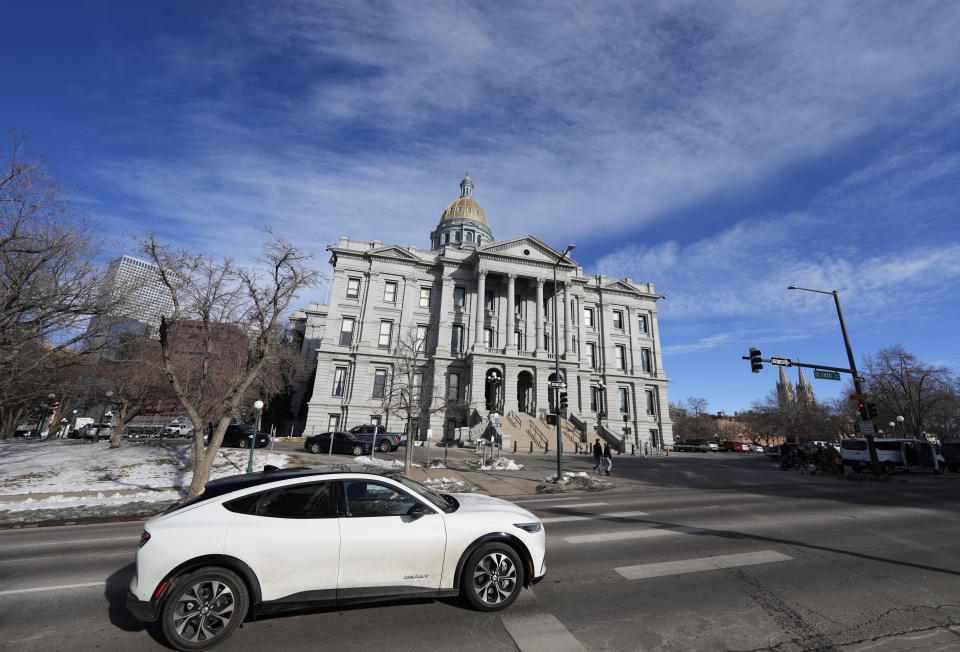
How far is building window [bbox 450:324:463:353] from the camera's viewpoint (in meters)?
45.0

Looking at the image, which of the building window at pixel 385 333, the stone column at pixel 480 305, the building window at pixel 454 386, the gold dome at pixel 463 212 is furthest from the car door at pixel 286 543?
the gold dome at pixel 463 212

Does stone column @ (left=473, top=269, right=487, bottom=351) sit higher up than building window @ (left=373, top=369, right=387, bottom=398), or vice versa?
stone column @ (left=473, top=269, right=487, bottom=351)

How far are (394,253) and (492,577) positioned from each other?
143 feet

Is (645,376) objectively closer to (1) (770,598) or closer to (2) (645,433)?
(2) (645,433)

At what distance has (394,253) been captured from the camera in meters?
45.8

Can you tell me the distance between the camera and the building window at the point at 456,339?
45000 millimetres

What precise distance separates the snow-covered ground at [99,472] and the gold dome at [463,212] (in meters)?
52.3

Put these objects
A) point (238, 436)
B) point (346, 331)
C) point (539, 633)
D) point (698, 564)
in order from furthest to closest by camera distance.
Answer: point (346, 331) < point (238, 436) < point (698, 564) < point (539, 633)

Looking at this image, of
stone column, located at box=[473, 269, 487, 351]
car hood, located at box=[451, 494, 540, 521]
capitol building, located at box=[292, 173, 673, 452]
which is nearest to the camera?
car hood, located at box=[451, 494, 540, 521]

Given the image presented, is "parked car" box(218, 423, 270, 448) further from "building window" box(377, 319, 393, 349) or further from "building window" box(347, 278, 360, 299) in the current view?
"building window" box(347, 278, 360, 299)

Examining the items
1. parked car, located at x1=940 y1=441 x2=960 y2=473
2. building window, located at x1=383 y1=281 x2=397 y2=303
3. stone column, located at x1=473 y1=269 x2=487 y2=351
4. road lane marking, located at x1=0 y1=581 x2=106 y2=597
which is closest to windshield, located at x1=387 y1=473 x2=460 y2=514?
road lane marking, located at x1=0 y1=581 x2=106 y2=597

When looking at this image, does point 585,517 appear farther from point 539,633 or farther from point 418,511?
point 418,511

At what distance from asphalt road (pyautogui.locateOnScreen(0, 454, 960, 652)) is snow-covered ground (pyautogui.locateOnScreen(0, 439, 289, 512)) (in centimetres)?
407

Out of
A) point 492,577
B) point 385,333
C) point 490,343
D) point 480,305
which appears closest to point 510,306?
point 480,305
